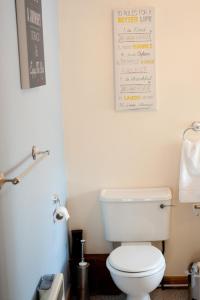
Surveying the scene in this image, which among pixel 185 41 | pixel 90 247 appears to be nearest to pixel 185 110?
pixel 185 41

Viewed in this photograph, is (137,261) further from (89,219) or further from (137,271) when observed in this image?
(89,219)

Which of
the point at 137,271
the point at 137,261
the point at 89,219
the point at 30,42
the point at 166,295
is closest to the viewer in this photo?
the point at 30,42

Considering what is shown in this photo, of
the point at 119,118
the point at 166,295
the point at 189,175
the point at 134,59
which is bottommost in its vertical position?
the point at 166,295

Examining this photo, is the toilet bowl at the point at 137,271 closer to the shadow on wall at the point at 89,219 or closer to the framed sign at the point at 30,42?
the shadow on wall at the point at 89,219

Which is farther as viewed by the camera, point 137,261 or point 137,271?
point 137,261

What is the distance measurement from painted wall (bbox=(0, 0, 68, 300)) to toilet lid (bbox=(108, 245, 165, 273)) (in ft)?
1.26

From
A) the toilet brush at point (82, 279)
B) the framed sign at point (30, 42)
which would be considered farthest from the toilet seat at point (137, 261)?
the framed sign at point (30, 42)

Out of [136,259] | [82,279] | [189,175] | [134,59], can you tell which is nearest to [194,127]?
[189,175]

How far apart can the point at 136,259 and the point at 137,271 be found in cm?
14

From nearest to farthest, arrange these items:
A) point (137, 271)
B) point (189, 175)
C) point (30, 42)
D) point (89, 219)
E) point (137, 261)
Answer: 1. point (30, 42)
2. point (137, 271)
3. point (137, 261)
4. point (189, 175)
5. point (89, 219)

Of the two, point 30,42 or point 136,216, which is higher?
point 30,42

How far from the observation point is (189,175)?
9.98 ft

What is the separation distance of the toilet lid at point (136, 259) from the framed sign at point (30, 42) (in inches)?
47.4

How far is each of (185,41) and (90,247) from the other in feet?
5.45
